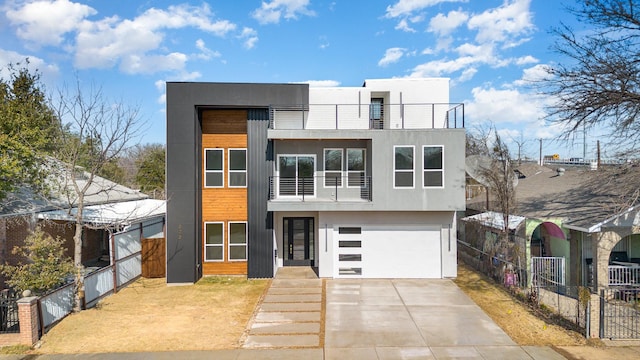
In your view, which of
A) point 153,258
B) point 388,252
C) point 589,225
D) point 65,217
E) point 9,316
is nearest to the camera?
point 9,316

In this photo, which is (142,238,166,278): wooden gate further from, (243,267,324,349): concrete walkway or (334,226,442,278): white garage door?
(334,226,442,278): white garage door

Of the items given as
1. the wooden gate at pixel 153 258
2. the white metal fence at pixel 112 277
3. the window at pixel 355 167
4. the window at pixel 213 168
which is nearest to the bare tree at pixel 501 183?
the window at pixel 355 167

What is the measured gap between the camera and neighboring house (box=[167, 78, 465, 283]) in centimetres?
1473

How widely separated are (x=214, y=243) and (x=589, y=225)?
14.0 m

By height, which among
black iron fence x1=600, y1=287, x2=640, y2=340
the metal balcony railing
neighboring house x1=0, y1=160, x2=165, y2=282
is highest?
the metal balcony railing

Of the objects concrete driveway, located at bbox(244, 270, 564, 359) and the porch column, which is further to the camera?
the porch column

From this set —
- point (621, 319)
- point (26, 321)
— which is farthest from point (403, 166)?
point (26, 321)

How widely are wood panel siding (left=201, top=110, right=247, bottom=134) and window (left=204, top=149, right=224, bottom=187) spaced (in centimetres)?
90

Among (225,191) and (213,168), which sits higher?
(213,168)

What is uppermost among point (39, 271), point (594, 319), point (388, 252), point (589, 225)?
point (589, 225)

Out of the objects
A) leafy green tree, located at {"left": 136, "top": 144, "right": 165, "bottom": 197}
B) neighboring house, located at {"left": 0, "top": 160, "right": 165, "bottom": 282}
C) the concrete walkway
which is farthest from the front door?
leafy green tree, located at {"left": 136, "top": 144, "right": 165, "bottom": 197}

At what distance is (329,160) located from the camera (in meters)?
16.1

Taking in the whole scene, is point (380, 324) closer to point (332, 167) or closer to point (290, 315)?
point (290, 315)

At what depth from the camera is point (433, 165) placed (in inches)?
580
